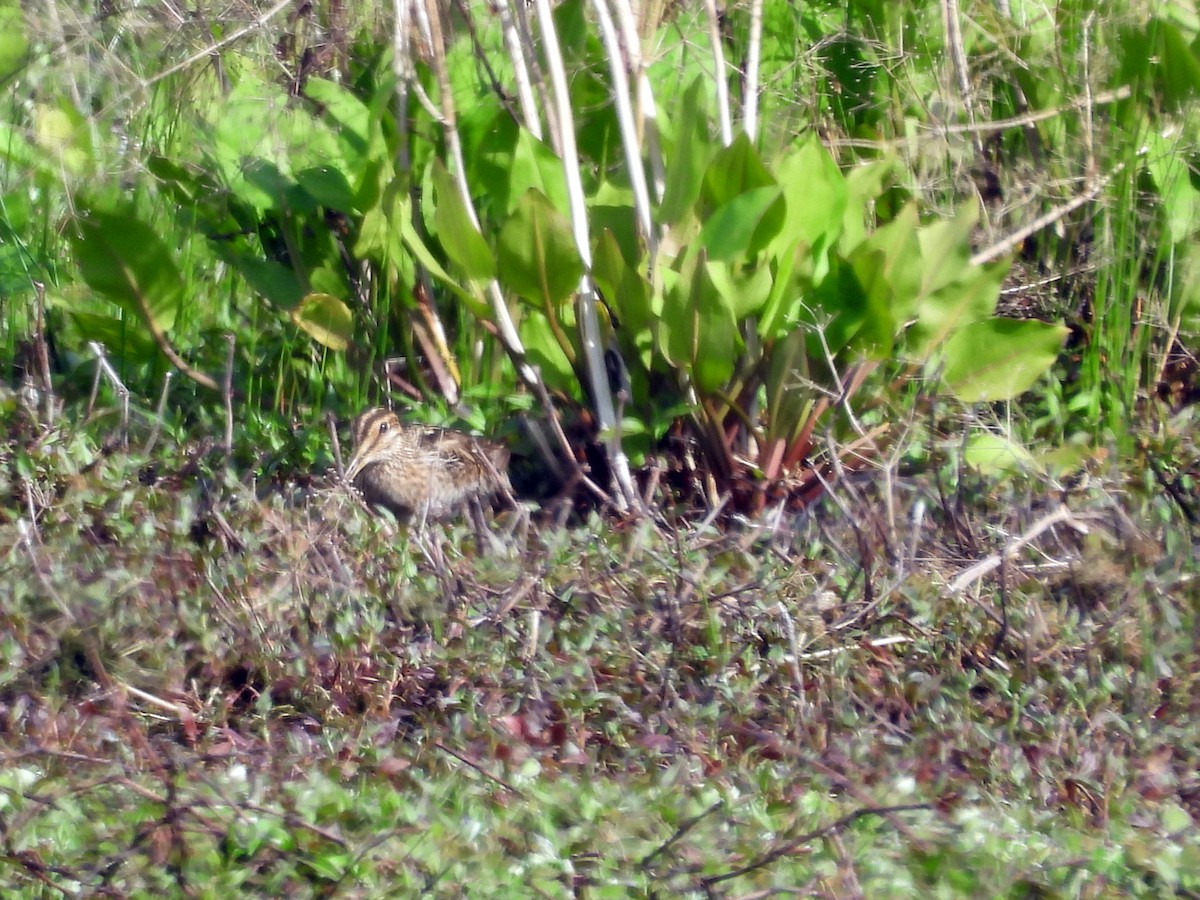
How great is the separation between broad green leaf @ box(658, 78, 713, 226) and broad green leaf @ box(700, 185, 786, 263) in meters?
0.11

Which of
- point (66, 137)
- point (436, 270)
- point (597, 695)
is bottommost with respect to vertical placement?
point (597, 695)

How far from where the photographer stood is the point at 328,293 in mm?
5520

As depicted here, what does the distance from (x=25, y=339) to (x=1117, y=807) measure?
4.42m

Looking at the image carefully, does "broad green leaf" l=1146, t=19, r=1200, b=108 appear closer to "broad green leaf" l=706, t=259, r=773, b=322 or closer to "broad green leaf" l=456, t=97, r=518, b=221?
"broad green leaf" l=706, t=259, r=773, b=322

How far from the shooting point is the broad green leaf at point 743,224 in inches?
181

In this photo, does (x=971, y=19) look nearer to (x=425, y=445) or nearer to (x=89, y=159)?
(x=425, y=445)

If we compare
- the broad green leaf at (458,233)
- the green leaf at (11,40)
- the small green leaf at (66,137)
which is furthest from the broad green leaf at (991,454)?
the green leaf at (11,40)

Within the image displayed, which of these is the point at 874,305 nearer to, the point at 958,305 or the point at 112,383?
the point at 958,305

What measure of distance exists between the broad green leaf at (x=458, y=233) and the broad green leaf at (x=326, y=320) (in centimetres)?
61

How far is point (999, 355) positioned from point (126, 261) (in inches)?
120

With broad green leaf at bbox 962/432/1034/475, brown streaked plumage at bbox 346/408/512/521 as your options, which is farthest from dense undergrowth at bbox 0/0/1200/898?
brown streaked plumage at bbox 346/408/512/521

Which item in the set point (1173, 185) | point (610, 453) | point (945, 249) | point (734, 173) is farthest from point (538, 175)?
point (1173, 185)

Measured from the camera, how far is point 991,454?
518 centimetres

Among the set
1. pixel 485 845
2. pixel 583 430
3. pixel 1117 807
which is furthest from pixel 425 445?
pixel 1117 807
